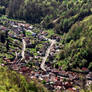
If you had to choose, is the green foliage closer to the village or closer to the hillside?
the hillside

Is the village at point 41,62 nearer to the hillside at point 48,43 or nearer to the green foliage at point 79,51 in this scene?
the hillside at point 48,43

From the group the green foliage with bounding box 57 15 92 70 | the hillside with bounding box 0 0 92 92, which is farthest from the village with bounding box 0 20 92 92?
the green foliage with bounding box 57 15 92 70

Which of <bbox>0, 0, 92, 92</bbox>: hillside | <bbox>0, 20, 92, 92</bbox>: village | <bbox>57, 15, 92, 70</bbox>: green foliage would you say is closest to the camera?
<bbox>0, 20, 92, 92</bbox>: village

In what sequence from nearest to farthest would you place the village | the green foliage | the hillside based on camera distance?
the village < the hillside < the green foliage

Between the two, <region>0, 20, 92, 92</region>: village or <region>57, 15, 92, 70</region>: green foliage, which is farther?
<region>57, 15, 92, 70</region>: green foliage

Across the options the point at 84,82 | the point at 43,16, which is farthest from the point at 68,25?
the point at 84,82

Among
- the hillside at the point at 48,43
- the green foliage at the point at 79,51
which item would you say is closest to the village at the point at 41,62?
the hillside at the point at 48,43

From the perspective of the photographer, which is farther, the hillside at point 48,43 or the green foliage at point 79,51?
the green foliage at point 79,51

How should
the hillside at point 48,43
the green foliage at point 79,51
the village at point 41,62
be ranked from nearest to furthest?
1. the village at point 41,62
2. the hillside at point 48,43
3. the green foliage at point 79,51

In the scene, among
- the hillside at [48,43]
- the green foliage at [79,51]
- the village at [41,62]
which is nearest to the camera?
the village at [41,62]
